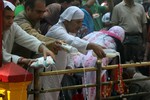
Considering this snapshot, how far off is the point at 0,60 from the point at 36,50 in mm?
518

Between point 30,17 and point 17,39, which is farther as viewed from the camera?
point 30,17

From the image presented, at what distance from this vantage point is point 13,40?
13.9 feet

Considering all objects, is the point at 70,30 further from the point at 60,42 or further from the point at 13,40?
the point at 13,40

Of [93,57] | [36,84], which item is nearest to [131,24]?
[93,57]

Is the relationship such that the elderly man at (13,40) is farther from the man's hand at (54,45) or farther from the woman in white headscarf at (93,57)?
the woman in white headscarf at (93,57)

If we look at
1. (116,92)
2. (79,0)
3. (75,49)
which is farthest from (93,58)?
(79,0)

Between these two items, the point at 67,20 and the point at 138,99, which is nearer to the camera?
the point at 67,20

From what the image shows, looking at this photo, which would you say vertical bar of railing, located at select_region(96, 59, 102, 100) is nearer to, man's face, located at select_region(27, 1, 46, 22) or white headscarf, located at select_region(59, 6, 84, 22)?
white headscarf, located at select_region(59, 6, 84, 22)

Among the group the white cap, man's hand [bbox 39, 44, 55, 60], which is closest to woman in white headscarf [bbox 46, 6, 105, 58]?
man's hand [bbox 39, 44, 55, 60]

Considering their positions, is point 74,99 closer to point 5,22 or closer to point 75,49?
point 75,49

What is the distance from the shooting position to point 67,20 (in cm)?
488

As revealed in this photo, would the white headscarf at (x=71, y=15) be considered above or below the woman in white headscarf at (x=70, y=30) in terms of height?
above

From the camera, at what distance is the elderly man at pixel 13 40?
396 centimetres

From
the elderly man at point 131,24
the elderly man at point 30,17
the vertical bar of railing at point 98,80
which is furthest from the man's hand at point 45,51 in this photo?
the elderly man at point 131,24
